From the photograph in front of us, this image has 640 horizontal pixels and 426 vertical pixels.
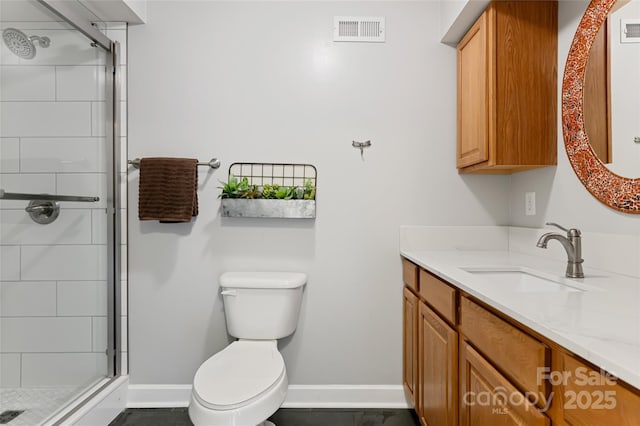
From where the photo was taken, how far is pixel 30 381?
1.67 m

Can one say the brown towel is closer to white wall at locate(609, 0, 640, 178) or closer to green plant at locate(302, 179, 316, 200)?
green plant at locate(302, 179, 316, 200)

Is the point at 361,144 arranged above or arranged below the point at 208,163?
above

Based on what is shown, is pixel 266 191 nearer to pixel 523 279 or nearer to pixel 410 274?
pixel 410 274

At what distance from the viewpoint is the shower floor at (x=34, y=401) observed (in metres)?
1.51

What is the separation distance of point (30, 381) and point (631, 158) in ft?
8.57

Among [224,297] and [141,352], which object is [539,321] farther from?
[141,352]

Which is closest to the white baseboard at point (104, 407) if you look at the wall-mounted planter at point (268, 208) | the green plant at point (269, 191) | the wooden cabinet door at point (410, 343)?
the wall-mounted planter at point (268, 208)

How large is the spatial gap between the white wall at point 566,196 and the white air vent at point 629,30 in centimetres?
27

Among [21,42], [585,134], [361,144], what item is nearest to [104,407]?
[21,42]

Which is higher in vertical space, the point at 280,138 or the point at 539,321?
the point at 280,138

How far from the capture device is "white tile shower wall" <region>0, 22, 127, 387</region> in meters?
1.51

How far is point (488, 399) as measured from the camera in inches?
39.7

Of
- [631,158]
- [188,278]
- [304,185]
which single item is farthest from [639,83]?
[188,278]

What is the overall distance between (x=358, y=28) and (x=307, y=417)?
208 cm
